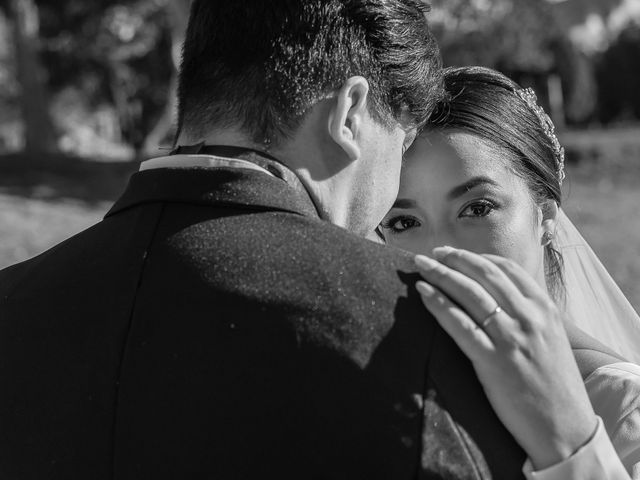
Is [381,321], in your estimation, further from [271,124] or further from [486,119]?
[486,119]

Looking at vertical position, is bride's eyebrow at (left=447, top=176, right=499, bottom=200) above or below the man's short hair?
below

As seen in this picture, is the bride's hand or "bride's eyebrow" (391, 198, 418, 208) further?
"bride's eyebrow" (391, 198, 418, 208)

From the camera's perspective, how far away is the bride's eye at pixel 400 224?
9.81 feet

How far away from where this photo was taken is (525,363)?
4.98 feet

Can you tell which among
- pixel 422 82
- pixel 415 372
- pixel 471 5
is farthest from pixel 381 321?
pixel 471 5

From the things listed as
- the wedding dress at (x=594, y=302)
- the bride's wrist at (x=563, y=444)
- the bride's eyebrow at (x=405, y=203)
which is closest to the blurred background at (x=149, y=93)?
the bride's eyebrow at (x=405, y=203)

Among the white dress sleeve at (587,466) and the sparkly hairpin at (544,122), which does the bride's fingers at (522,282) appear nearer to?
the white dress sleeve at (587,466)

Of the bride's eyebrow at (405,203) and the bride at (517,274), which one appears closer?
the bride at (517,274)

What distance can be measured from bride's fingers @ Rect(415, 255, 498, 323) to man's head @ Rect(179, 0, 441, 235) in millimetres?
383

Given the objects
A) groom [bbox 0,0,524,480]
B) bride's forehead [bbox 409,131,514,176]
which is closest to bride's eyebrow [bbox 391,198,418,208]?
bride's forehead [bbox 409,131,514,176]

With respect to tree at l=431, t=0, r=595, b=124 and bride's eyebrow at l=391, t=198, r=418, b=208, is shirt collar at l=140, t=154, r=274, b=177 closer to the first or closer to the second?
bride's eyebrow at l=391, t=198, r=418, b=208

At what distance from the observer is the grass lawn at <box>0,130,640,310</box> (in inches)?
412

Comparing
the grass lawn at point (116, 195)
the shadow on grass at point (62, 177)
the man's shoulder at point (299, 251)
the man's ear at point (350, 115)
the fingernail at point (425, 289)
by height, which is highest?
the man's ear at point (350, 115)

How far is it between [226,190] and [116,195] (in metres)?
13.3
